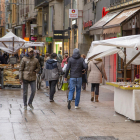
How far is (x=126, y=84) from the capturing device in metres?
10.5

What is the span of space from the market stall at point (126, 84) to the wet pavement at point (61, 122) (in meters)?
0.27

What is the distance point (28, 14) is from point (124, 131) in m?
46.3

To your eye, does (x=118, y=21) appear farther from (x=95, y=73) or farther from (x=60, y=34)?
(x=60, y=34)

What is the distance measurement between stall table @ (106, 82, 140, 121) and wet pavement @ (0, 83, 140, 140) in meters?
0.18

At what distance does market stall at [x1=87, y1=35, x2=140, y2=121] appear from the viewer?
9734 millimetres

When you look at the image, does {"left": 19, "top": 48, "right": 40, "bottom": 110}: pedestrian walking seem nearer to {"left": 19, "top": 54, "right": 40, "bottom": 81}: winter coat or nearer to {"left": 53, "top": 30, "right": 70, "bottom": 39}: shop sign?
{"left": 19, "top": 54, "right": 40, "bottom": 81}: winter coat

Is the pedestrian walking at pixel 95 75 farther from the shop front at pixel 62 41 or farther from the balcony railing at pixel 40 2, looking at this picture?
the balcony railing at pixel 40 2

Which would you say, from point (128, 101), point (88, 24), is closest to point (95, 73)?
point (128, 101)

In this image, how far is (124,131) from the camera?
27.9 ft

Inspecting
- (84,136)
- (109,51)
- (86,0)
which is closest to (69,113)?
(109,51)

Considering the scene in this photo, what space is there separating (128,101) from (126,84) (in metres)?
0.63

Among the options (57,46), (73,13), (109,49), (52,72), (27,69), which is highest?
(73,13)

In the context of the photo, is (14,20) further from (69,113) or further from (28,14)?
(69,113)

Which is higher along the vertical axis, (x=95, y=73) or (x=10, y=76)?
(x=95, y=73)
